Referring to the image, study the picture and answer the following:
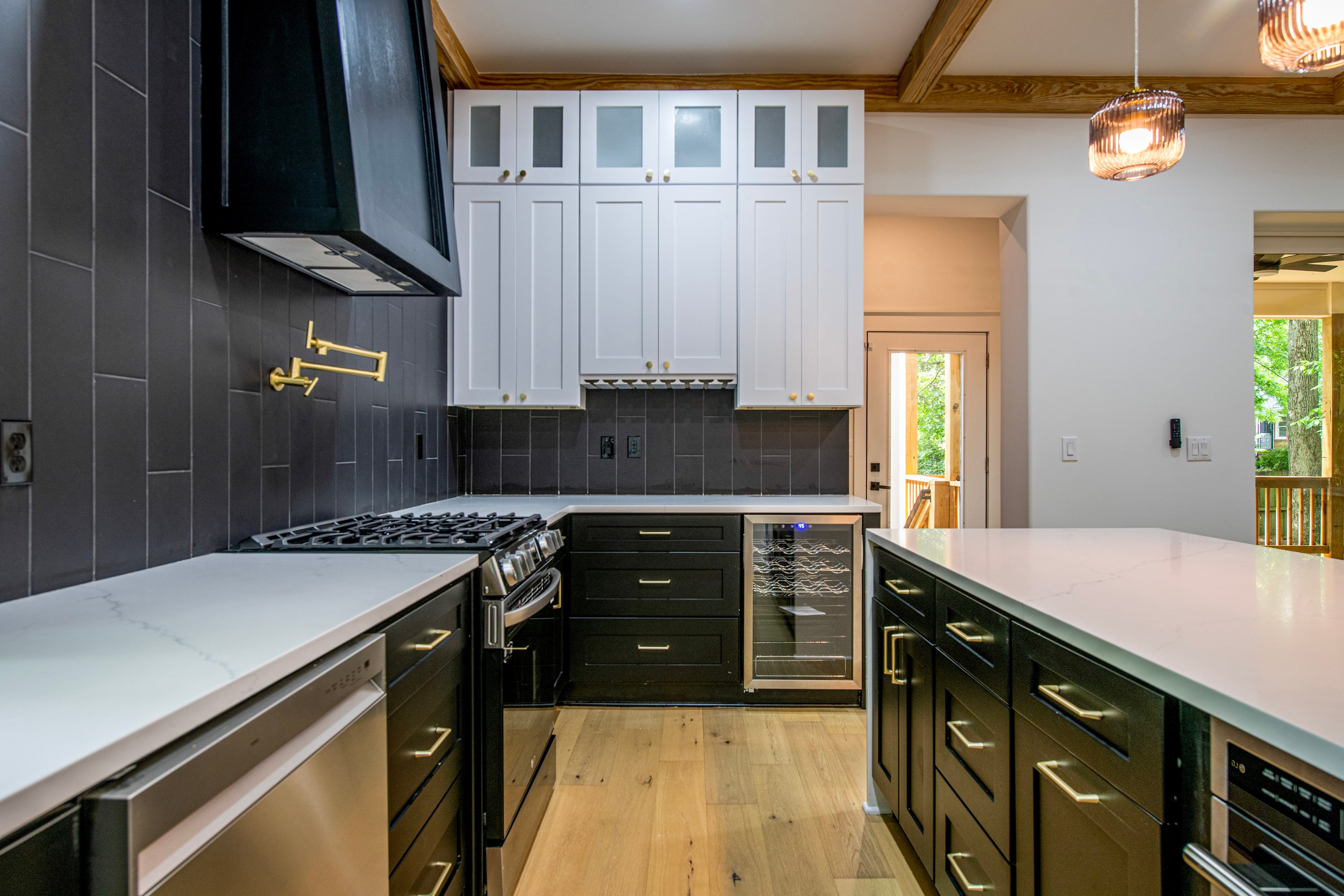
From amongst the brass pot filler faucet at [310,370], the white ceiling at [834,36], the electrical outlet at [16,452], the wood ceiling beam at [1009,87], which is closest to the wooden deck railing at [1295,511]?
the wood ceiling beam at [1009,87]

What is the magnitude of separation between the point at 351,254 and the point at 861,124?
2346mm

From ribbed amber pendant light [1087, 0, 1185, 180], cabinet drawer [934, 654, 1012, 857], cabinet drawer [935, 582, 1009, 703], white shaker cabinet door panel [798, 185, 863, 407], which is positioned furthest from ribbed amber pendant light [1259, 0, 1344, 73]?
white shaker cabinet door panel [798, 185, 863, 407]

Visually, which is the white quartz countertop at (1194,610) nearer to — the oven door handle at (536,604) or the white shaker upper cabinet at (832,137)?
the oven door handle at (536,604)

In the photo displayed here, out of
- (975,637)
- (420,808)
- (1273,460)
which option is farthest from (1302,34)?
(1273,460)

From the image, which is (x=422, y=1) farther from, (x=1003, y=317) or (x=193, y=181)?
(x=1003, y=317)

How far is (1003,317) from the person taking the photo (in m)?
3.44

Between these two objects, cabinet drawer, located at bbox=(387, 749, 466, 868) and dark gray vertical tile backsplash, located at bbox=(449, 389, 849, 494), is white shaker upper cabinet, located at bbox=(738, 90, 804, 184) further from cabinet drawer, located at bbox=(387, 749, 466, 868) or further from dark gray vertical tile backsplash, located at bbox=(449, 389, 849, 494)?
cabinet drawer, located at bbox=(387, 749, 466, 868)

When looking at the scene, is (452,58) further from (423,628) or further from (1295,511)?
(1295,511)

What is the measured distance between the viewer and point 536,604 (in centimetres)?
176

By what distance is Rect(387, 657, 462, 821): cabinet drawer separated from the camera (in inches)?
42.7

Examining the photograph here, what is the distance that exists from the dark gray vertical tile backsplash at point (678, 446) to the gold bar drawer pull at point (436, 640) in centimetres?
199

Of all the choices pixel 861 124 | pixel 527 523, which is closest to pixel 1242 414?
pixel 861 124

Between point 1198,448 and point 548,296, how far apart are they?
10.5 ft

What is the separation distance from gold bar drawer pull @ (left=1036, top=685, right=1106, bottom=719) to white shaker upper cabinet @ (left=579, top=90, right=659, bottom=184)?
8.58ft
